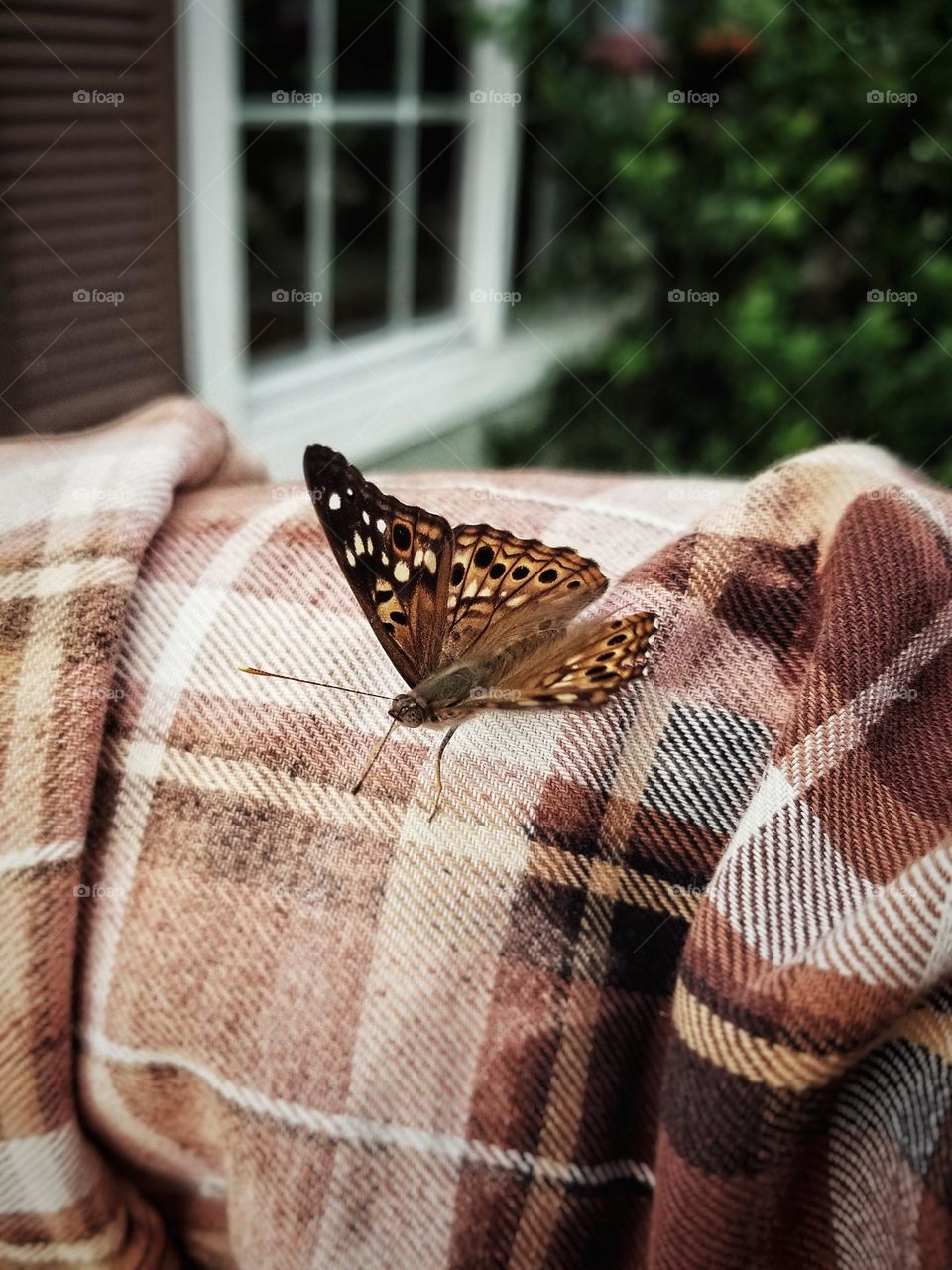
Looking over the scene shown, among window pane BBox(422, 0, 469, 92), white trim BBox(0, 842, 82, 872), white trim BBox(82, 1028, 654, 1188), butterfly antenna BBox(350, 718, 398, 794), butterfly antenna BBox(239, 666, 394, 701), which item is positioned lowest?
white trim BBox(82, 1028, 654, 1188)

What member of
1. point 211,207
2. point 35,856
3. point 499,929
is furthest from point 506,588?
point 211,207

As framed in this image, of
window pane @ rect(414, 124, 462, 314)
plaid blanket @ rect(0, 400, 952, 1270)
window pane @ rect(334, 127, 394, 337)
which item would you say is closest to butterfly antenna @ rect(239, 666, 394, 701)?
plaid blanket @ rect(0, 400, 952, 1270)

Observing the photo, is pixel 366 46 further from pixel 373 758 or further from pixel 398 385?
pixel 373 758

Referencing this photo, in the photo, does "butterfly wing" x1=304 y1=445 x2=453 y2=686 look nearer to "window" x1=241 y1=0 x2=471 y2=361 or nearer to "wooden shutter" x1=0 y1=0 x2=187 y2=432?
"wooden shutter" x1=0 y1=0 x2=187 y2=432

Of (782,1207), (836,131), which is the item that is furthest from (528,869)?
(836,131)

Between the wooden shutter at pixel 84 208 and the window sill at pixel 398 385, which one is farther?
the window sill at pixel 398 385

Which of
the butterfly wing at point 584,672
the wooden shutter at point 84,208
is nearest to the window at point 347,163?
the wooden shutter at point 84,208

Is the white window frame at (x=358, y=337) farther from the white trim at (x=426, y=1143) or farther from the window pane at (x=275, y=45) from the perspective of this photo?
the white trim at (x=426, y=1143)
